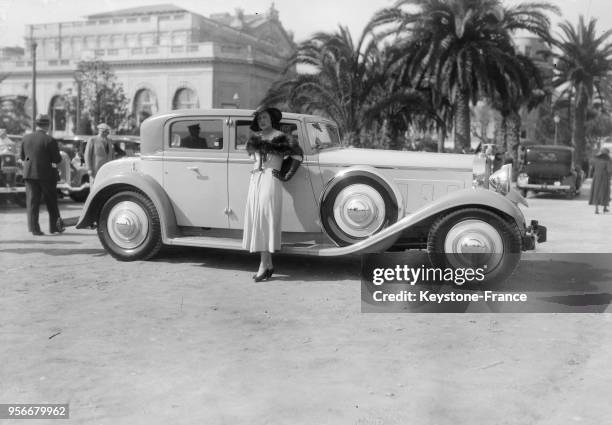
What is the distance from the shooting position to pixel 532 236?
6.01 meters

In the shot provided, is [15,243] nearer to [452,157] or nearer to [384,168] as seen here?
[384,168]

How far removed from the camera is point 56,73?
210 feet

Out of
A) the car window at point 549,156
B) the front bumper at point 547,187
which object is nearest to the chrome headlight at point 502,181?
the front bumper at point 547,187

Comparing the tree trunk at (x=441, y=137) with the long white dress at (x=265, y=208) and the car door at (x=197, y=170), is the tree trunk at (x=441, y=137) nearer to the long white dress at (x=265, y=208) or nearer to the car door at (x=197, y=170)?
the car door at (x=197, y=170)

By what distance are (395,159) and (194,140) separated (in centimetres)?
217

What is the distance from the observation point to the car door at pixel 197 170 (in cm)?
689

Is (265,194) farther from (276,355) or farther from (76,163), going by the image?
(76,163)

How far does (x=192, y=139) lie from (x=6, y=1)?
2192mm

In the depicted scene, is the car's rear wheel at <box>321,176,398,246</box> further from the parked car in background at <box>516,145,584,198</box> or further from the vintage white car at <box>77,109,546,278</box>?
the parked car in background at <box>516,145,584,198</box>

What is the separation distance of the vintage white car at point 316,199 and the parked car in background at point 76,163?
6.91m

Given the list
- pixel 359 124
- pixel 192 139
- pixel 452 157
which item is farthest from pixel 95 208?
pixel 359 124

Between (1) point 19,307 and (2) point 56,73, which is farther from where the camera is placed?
(2) point 56,73

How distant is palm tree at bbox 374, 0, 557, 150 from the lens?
61.0 feet

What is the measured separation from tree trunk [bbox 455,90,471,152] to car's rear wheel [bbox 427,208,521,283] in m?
14.8
